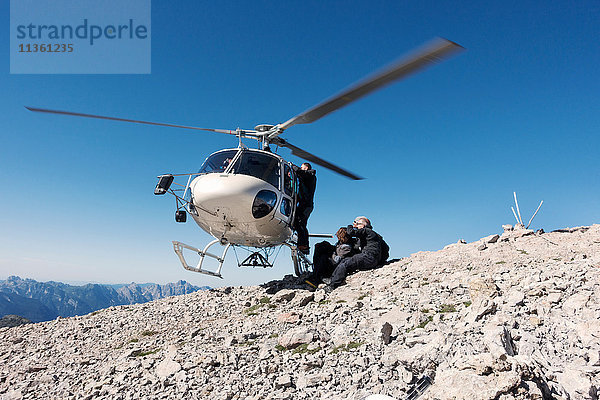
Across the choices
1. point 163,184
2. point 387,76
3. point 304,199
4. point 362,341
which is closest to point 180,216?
point 163,184

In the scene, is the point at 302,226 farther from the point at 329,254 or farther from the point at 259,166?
the point at 259,166

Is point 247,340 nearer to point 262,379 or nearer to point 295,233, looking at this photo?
point 262,379

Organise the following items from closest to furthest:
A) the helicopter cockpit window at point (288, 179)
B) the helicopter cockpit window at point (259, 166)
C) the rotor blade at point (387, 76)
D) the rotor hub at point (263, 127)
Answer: the rotor blade at point (387, 76) < the helicopter cockpit window at point (259, 166) < the helicopter cockpit window at point (288, 179) < the rotor hub at point (263, 127)

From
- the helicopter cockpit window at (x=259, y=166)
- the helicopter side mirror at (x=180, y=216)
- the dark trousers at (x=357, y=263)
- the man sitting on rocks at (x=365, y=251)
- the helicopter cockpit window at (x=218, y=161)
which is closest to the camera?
the dark trousers at (x=357, y=263)

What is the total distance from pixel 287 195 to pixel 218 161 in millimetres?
2381

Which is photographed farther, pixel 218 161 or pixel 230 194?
pixel 218 161

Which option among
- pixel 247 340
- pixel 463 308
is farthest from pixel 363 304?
pixel 247 340

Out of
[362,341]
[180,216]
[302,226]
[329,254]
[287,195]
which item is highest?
[287,195]

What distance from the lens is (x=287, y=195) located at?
10.2 meters

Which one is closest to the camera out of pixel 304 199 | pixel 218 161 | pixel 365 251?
pixel 365 251

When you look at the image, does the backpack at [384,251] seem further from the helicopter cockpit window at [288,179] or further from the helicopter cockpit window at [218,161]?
the helicopter cockpit window at [218,161]

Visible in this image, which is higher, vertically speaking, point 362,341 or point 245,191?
point 245,191

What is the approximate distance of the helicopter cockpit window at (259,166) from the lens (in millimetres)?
9148

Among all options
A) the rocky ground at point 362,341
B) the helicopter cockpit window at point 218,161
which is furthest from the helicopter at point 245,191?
the rocky ground at point 362,341
